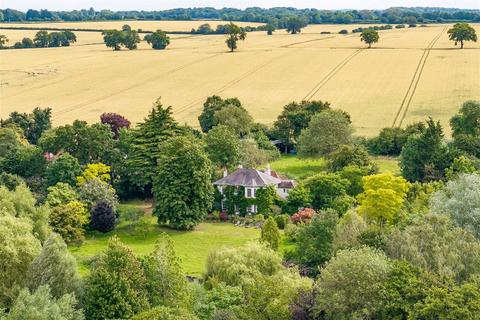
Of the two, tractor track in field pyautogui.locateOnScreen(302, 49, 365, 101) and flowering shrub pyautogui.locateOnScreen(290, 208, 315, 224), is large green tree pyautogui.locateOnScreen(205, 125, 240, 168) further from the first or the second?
tractor track in field pyautogui.locateOnScreen(302, 49, 365, 101)

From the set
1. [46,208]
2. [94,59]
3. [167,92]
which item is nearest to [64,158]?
[46,208]

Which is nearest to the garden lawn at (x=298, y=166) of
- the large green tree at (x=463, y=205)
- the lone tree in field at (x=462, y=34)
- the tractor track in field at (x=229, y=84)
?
the large green tree at (x=463, y=205)

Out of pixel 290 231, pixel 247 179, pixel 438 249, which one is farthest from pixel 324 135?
pixel 438 249

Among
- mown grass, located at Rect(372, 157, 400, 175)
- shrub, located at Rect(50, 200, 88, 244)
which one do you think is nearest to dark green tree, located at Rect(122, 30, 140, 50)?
mown grass, located at Rect(372, 157, 400, 175)

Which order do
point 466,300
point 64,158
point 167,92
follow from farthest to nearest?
point 167,92, point 64,158, point 466,300

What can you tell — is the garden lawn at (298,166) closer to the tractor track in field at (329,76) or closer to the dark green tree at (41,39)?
the tractor track in field at (329,76)

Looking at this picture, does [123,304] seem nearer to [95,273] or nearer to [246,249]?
[95,273]

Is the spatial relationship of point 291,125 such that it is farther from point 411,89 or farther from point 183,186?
point 183,186
